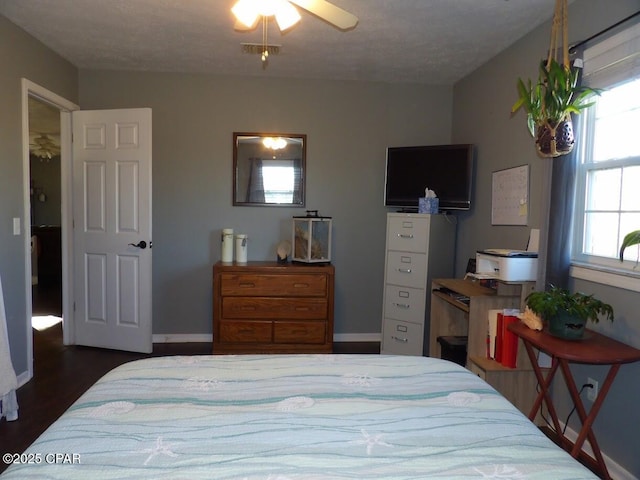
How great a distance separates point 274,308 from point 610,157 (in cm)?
253

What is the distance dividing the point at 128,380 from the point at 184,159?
2758mm

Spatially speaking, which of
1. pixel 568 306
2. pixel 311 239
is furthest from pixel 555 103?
pixel 311 239

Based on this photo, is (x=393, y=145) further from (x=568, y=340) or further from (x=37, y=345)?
(x=37, y=345)

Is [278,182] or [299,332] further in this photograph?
[278,182]

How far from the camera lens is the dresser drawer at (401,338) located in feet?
11.1

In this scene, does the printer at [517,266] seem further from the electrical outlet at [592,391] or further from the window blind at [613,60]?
the window blind at [613,60]

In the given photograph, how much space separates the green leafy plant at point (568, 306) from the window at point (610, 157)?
279 mm

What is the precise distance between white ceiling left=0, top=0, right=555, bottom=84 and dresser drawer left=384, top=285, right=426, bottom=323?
74.5 inches

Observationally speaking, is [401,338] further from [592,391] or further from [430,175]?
[592,391]

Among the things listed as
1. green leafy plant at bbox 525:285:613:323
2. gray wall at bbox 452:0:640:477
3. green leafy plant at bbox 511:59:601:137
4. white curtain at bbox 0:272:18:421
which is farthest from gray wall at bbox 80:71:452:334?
green leafy plant at bbox 511:59:601:137

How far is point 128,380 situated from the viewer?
4.60 feet

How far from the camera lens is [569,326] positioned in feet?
6.21

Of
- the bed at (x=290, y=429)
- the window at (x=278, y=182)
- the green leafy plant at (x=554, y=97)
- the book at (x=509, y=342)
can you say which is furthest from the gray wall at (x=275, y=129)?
the bed at (x=290, y=429)

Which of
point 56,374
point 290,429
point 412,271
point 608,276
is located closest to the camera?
point 290,429
